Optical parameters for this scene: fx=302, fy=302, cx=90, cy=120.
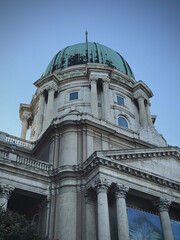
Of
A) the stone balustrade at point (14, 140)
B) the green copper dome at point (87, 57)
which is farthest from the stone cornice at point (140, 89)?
the stone balustrade at point (14, 140)

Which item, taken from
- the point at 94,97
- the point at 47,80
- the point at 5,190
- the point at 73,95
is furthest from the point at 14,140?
the point at 47,80

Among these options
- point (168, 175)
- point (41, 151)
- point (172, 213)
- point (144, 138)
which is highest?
point (144, 138)

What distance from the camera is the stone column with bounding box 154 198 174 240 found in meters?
20.5

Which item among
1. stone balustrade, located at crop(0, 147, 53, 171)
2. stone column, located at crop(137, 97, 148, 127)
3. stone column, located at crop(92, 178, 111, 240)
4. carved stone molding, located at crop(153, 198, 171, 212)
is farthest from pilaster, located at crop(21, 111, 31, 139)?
carved stone molding, located at crop(153, 198, 171, 212)

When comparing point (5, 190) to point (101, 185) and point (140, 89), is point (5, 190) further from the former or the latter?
point (140, 89)

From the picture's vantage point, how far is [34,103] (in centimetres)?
4425

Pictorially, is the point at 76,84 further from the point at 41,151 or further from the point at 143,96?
the point at 41,151

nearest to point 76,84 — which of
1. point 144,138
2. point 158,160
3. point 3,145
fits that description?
point 144,138

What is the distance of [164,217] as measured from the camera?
→ 21.4 m

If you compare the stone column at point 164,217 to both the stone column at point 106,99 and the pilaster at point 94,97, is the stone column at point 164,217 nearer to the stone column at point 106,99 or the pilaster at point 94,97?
the stone column at point 106,99

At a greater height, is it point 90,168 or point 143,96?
point 143,96

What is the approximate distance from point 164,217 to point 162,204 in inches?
40.0

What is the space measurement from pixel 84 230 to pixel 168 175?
8700 mm

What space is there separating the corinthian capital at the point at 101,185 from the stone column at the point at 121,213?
2.74ft
